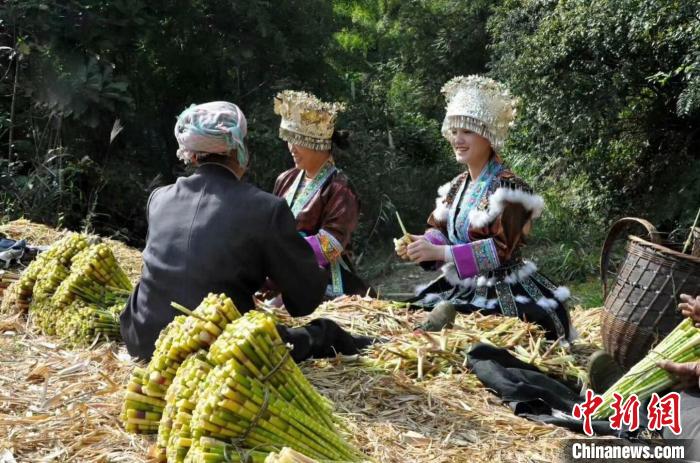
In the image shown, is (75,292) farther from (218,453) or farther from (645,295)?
(645,295)

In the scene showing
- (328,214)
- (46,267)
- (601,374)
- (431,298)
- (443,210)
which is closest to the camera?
(601,374)

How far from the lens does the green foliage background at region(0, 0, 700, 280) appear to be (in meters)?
8.05

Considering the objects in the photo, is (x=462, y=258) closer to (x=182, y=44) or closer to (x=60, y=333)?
(x=60, y=333)

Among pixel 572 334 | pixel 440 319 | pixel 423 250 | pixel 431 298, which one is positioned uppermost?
pixel 423 250

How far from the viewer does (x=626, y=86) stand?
8.65 meters

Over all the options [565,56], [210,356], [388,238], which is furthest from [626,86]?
[210,356]

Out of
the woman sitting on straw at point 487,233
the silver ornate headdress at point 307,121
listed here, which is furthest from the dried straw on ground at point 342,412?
the silver ornate headdress at point 307,121

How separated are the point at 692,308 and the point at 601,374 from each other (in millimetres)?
461

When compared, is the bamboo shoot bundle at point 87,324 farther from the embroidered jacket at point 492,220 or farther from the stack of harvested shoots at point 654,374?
the stack of harvested shoots at point 654,374

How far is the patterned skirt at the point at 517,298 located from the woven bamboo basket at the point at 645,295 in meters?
0.52

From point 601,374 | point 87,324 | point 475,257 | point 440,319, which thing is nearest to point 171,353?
point 87,324

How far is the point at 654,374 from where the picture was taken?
131 inches

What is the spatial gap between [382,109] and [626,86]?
3.97 metres

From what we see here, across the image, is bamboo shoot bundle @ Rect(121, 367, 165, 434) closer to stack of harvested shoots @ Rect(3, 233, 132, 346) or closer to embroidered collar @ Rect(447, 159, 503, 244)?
stack of harvested shoots @ Rect(3, 233, 132, 346)
